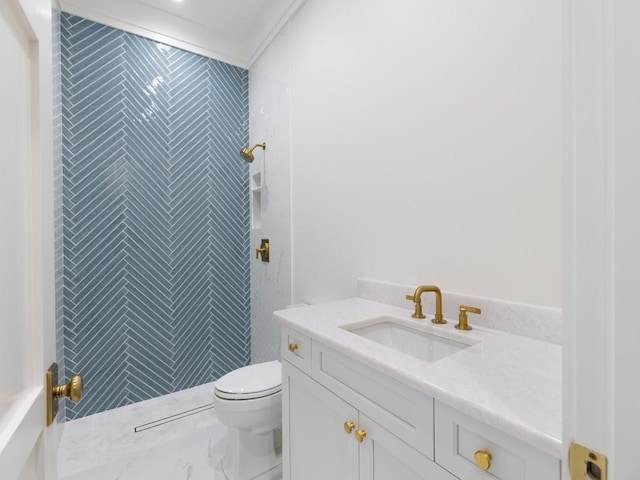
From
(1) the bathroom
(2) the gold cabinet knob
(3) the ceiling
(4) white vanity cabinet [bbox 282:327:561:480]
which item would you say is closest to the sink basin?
(1) the bathroom

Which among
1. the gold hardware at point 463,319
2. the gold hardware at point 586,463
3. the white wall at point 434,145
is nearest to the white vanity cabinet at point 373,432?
the gold hardware at point 586,463

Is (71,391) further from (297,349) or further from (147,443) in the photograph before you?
(147,443)

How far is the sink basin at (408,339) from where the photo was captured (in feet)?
3.48

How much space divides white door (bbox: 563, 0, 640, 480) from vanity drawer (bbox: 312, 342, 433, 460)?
408 millimetres

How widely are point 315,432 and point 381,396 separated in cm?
40

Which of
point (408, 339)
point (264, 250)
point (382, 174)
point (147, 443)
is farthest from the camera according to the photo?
point (264, 250)

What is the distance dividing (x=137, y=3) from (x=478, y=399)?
3.00 m

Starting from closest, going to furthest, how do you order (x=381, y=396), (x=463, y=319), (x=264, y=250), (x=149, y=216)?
(x=381, y=396) < (x=463, y=319) < (x=149, y=216) < (x=264, y=250)

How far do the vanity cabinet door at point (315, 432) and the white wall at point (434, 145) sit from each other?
589 millimetres

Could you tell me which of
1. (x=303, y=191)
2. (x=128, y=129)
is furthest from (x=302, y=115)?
(x=128, y=129)

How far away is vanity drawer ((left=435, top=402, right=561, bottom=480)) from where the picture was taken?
1.71 ft

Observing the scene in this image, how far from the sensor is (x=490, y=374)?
715 millimetres

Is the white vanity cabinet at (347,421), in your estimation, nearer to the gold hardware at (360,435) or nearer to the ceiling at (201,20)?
the gold hardware at (360,435)

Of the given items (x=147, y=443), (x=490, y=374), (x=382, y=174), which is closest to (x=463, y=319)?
(x=490, y=374)
